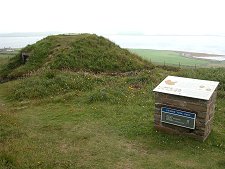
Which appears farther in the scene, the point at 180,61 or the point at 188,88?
the point at 180,61

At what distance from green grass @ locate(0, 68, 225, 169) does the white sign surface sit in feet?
5.38

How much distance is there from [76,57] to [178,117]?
48.9ft

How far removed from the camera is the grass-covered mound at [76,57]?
75.1 ft

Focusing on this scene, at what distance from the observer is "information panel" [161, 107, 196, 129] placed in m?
9.81

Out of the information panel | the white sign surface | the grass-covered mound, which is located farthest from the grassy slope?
the grass-covered mound

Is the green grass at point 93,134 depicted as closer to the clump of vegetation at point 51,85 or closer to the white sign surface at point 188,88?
the clump of vegetation at point 51,85

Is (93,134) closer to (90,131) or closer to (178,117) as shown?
(90,131)

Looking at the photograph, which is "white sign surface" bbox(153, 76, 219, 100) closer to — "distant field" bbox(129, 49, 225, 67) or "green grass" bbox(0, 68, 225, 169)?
"green grass" bbox(0, 68, 225, 169)

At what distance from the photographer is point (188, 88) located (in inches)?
398

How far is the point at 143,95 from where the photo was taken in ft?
51.4

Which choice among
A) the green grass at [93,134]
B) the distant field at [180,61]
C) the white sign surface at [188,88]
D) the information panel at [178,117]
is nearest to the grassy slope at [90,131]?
the green grass at [93,134]

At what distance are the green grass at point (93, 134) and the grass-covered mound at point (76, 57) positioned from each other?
6.00 m

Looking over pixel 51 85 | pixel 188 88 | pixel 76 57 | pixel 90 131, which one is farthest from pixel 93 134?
pixel 76 57

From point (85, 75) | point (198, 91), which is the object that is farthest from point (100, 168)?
point (85, 75)
